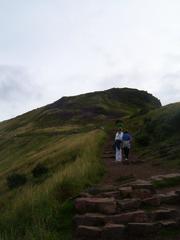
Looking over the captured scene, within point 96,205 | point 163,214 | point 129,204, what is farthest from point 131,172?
point 163,214

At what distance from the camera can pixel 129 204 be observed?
38.4 feet

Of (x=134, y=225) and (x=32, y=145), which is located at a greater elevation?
(x=32, y=145)

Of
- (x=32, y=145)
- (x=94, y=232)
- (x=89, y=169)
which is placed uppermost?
(x=32, y=145)

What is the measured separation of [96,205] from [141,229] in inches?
65.5

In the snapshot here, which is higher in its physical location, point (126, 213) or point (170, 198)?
point (170, 198)

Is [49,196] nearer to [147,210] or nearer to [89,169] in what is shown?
[147,210]

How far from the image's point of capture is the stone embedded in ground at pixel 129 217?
10719mm

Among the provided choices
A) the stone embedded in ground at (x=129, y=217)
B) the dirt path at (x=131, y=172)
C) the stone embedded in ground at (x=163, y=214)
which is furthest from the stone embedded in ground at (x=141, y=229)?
the dirt path at (x=131, y=172)

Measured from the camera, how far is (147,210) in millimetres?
11562

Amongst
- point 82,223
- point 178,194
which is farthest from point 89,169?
point 82,223

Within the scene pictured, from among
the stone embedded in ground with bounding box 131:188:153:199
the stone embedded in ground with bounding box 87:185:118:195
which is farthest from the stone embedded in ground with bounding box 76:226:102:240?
the stone embedded in ground with bounding box 87:185:118:195

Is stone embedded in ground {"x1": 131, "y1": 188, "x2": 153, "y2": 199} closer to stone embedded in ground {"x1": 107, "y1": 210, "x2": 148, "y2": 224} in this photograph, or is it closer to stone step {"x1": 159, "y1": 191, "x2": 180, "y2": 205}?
stone step {"x1": 159, "y1": 191, "x2": 180, "y2": 205}

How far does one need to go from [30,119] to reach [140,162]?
367 feet

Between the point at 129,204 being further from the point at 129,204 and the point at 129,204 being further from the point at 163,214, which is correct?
the point at 163,214
